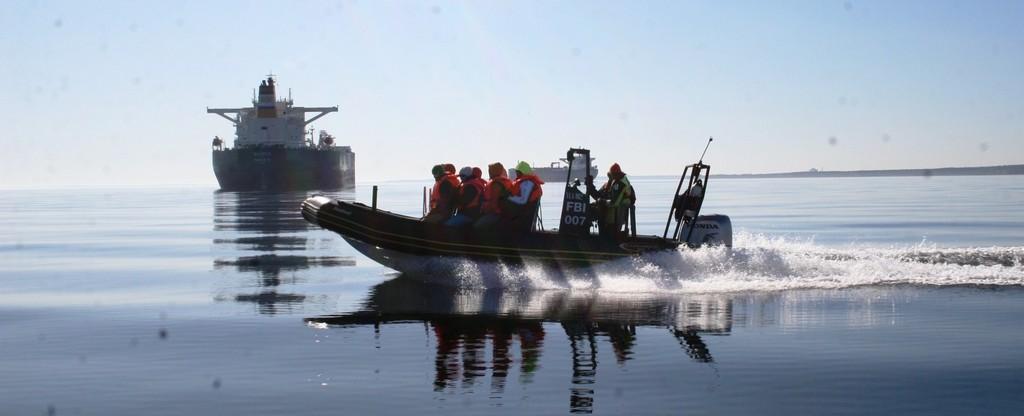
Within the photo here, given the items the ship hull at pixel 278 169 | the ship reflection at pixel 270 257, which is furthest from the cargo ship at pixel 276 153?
the ship reflection at pixel 270 257

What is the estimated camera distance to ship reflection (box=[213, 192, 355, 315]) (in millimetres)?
14289

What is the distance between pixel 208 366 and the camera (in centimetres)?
906

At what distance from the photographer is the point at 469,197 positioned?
16.0m

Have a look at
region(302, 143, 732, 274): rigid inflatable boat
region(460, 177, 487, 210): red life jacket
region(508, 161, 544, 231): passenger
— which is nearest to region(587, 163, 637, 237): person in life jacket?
region(302, 143, 732, 274): rigid inflatable boat

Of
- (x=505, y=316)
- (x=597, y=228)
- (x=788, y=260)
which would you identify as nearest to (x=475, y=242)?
(x=597, y=228)

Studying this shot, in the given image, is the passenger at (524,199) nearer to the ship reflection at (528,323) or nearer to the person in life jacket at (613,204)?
the person in life jacket at (613,204)

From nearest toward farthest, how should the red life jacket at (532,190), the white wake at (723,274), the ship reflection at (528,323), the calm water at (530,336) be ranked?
the calm water at (530,336) → the ship reflection at (528,323) → the white wake at (723,274) → the red life jacket at (532,190)

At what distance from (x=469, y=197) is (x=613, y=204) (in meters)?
2.15

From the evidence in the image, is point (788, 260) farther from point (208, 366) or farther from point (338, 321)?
point (208, 366)

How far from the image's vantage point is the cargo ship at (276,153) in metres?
89.3

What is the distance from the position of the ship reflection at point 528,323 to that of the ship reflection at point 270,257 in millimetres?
1384

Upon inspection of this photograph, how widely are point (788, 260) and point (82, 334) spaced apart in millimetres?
9879

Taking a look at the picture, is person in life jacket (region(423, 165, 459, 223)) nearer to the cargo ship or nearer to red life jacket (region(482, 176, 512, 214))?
red life jacket (region(482, 176, 512, 214))

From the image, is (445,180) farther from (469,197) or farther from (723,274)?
(723,274)
